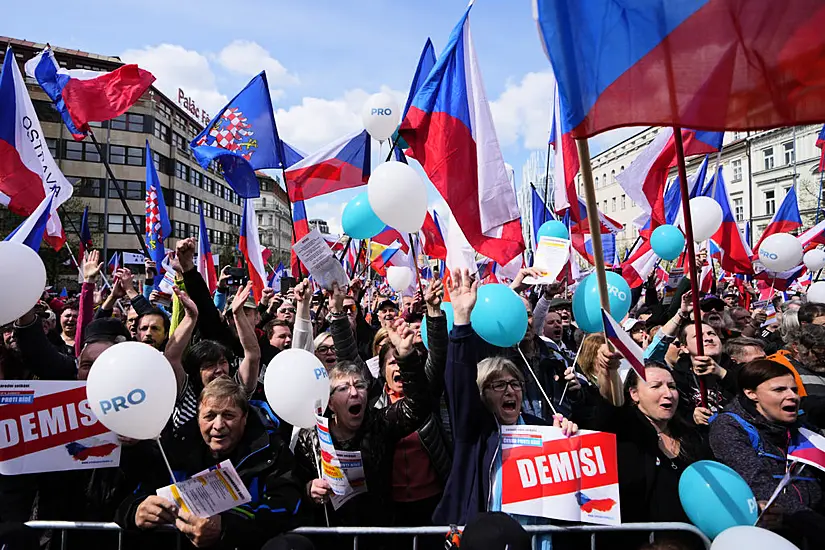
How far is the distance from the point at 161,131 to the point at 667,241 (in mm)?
51273

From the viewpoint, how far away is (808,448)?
2.95 m

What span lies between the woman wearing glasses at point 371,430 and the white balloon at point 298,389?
0.14m

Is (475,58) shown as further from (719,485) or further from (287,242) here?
(287,242)

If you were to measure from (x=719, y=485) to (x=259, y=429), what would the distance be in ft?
7.49

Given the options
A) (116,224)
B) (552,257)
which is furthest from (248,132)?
(116,224)

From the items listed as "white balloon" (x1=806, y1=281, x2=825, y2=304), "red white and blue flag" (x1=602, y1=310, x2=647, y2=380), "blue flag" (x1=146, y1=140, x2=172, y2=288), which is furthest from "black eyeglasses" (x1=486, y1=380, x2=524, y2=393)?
"blue flag" (x1=146, y1=140, x2=172, y2=288)

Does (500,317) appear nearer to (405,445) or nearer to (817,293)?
(405,445)

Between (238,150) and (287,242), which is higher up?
(287,242)

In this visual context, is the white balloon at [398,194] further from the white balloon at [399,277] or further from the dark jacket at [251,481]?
the white balloon at [399,277]

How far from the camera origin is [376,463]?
2967 mm

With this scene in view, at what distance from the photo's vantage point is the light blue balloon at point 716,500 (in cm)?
243

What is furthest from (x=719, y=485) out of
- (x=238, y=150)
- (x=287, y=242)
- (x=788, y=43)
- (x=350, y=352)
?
(x=287, y=242)

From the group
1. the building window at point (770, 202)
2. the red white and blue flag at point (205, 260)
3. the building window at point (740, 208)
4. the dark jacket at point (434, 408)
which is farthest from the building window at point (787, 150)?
the dark jacket at point (434, 408)

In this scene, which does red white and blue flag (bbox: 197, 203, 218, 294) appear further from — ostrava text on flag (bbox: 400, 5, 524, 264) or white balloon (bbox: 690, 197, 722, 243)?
white balloon (bbox: 690, 197, 722, 243)
